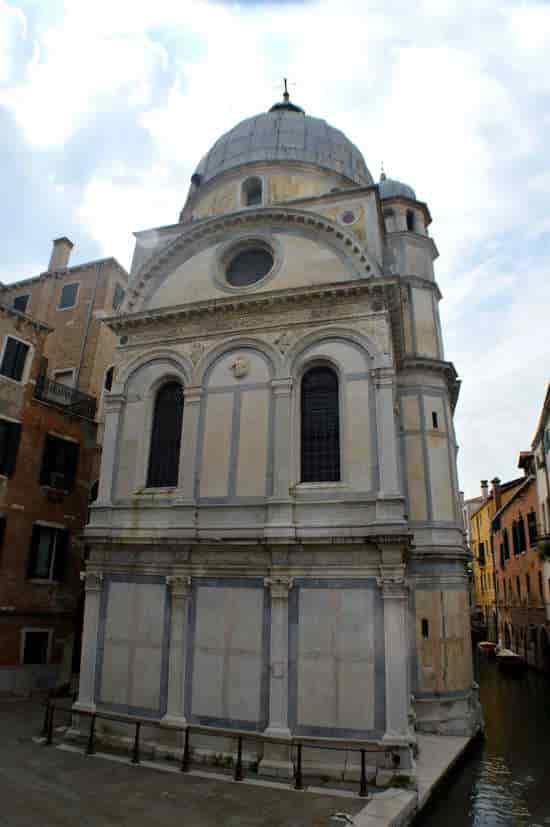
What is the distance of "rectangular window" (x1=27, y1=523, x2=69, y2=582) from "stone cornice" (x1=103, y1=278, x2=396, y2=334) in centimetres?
846

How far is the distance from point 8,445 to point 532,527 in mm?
30415

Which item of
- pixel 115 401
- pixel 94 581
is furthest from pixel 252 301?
pixel 94 581

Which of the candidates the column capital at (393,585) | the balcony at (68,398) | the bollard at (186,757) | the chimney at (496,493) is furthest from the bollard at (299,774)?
the chimney at (496,493)

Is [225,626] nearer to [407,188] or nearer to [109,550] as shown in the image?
[109,550]

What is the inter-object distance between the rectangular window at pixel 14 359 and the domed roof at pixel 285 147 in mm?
10535

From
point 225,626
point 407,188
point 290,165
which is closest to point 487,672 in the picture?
point 225,626

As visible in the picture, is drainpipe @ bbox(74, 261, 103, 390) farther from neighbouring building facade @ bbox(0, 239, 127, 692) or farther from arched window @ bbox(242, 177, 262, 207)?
arched window @ bbox(242, 177, 262, 207)

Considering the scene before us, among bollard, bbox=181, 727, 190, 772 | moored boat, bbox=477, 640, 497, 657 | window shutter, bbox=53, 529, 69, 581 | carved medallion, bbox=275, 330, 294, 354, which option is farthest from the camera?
moored boat, bbox=477, 640, 497, 657

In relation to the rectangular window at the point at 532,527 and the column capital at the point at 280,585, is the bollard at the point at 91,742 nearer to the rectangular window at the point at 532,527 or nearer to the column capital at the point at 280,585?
the column capital at the point at 280,585

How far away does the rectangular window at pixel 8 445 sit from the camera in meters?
19.5

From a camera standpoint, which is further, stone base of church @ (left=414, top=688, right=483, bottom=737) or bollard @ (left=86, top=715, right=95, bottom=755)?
stone base of church @ (left=414, top=688, right=483, bottom=737)

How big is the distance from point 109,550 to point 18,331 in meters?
9.85

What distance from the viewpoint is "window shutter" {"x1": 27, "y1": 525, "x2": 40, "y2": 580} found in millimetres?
19906

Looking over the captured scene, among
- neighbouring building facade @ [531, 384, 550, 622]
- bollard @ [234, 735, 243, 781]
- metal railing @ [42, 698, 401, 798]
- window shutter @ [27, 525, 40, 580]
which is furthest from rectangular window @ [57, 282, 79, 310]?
neighbouring building facade @ [531, 384, 550, 622]
